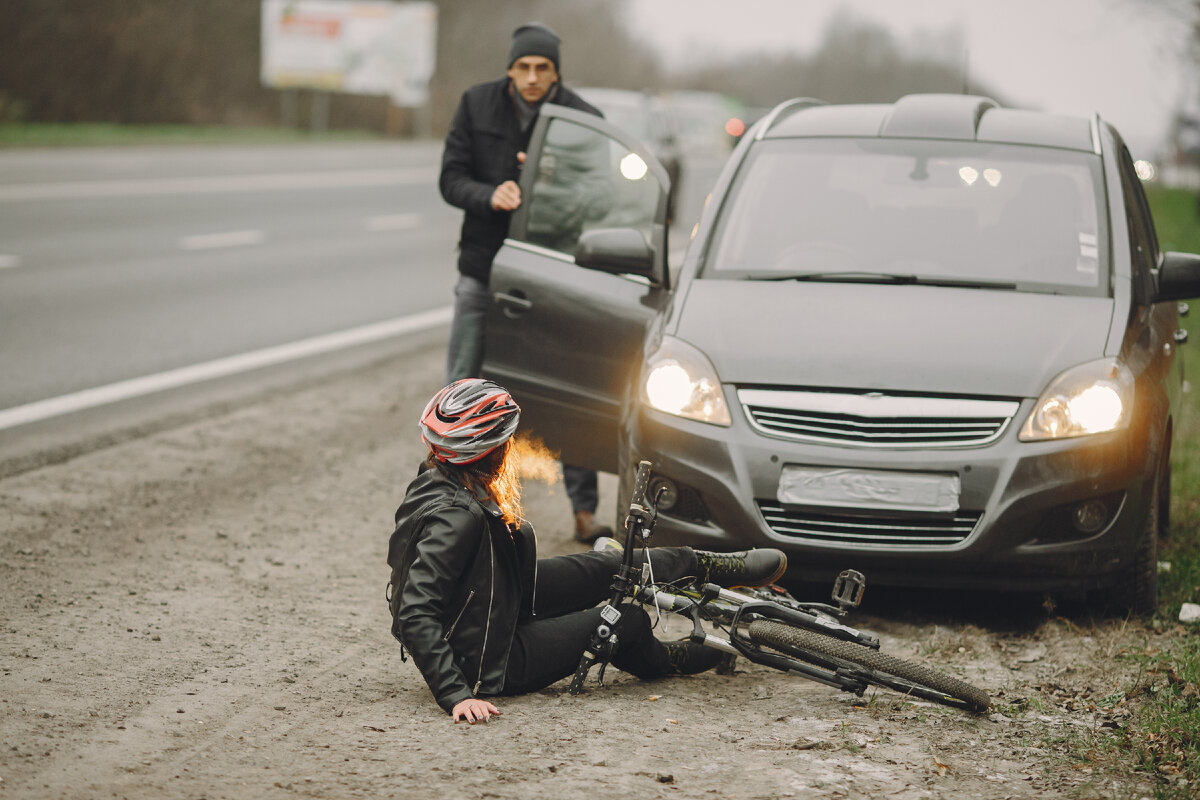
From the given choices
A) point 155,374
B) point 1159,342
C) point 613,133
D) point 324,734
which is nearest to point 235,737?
point 324,734

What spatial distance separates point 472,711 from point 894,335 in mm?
2092

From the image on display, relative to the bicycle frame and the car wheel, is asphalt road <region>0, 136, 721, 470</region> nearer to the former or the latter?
the bicycle frame

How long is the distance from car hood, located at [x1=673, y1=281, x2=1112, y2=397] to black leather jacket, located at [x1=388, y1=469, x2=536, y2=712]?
1254mm

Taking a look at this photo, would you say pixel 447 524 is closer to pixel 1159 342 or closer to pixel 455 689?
pixel 455 689

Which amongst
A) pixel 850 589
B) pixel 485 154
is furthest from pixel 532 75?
pixel 850 589

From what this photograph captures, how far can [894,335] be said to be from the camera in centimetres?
519

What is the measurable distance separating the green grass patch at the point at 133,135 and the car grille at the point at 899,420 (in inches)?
968

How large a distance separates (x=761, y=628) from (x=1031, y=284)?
2.02 metres

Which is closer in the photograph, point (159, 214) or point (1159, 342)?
point (1159, 342)

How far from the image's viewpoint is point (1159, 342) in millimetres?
5719

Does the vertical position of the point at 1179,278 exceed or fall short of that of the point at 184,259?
it exceeds it

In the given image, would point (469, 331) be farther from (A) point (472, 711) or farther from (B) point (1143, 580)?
(B) point (1143, 580)

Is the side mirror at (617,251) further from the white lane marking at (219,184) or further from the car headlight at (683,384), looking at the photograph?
the white lane marking at (219,184)

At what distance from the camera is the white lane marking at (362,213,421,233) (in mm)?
20812
